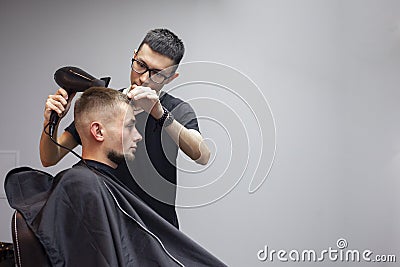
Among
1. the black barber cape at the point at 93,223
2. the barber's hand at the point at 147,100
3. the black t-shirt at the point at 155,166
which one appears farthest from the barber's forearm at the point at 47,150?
the barber's hand at the point at 147,100

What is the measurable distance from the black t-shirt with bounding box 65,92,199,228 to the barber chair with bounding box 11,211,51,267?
0.47 m

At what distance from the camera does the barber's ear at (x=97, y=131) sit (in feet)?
5.59

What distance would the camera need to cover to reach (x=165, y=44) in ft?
5.92

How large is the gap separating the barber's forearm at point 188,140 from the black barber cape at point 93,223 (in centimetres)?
29

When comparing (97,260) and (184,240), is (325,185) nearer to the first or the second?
(184,240)

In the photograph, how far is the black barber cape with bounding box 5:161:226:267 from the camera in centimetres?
136

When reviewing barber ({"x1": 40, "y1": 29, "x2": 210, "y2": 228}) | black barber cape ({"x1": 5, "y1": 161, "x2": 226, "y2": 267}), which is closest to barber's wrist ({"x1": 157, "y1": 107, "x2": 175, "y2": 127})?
barber ({"x1": 40, "y1": 29, "x2": 210, "y2": 228})

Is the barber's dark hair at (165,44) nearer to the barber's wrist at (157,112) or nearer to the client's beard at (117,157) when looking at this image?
the barber's wrist at (157,112)

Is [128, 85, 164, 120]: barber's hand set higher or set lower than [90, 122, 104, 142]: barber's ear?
higher

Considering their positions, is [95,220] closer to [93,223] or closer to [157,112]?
[93,223]

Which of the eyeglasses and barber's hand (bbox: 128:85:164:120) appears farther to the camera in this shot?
the eyeglasses

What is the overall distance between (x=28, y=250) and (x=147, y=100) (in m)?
0.60

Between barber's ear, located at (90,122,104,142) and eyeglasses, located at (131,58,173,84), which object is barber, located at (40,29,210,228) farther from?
barber's ear, located at (90,122,104,142)

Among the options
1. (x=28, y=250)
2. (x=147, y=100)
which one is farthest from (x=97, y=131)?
(x=28, y=250)
